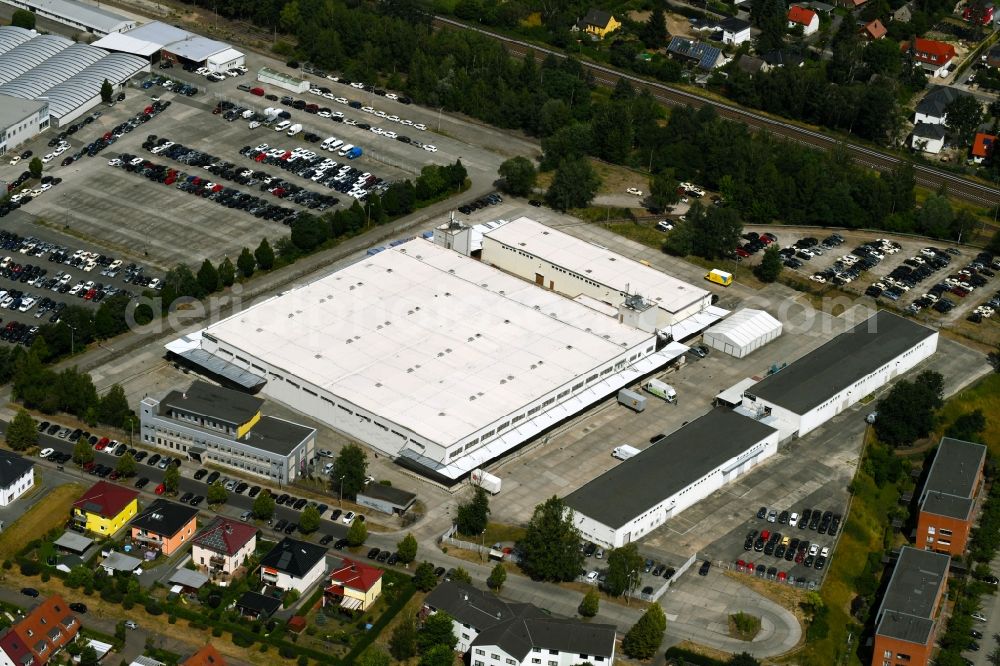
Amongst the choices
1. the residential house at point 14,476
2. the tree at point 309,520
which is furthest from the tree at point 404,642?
the residential house at point 14,476

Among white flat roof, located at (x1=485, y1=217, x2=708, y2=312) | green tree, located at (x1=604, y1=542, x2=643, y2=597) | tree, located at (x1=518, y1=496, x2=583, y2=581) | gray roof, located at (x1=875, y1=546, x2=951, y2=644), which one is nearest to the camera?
gray roof, located at (x1=875, y1=546, x2=951, y2=644)

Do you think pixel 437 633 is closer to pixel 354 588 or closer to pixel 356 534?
pixel 354 588

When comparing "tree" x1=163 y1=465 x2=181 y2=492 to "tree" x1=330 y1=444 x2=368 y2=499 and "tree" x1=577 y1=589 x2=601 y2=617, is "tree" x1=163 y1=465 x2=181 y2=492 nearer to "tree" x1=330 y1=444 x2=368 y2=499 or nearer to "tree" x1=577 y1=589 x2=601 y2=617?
"tree" x1=330 y1=444 x2=368 y2=499

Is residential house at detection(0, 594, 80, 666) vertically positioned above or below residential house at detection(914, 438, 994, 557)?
below

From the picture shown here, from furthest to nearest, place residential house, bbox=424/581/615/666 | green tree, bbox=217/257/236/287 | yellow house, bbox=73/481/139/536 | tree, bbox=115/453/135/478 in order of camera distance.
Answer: green tree, bbox=217/257/236/287 → tree, bbox=115/453/135/478 → yellow house, bbox=73/481/139/536 → residential house, bbox=424/581/615/666

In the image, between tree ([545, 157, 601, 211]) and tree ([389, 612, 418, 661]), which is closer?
tree ([389, 612, 418, 661])

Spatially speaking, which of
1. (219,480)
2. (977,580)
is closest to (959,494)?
(977,580)

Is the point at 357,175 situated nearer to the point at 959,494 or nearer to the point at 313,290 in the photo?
the point at 313,290

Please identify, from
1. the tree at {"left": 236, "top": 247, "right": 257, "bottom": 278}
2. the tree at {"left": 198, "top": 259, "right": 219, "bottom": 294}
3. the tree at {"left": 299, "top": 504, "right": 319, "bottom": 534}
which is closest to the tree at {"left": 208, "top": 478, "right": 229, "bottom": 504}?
the tree at {"left": 299, "top": 504, "right": 319, "bottom": 534}
